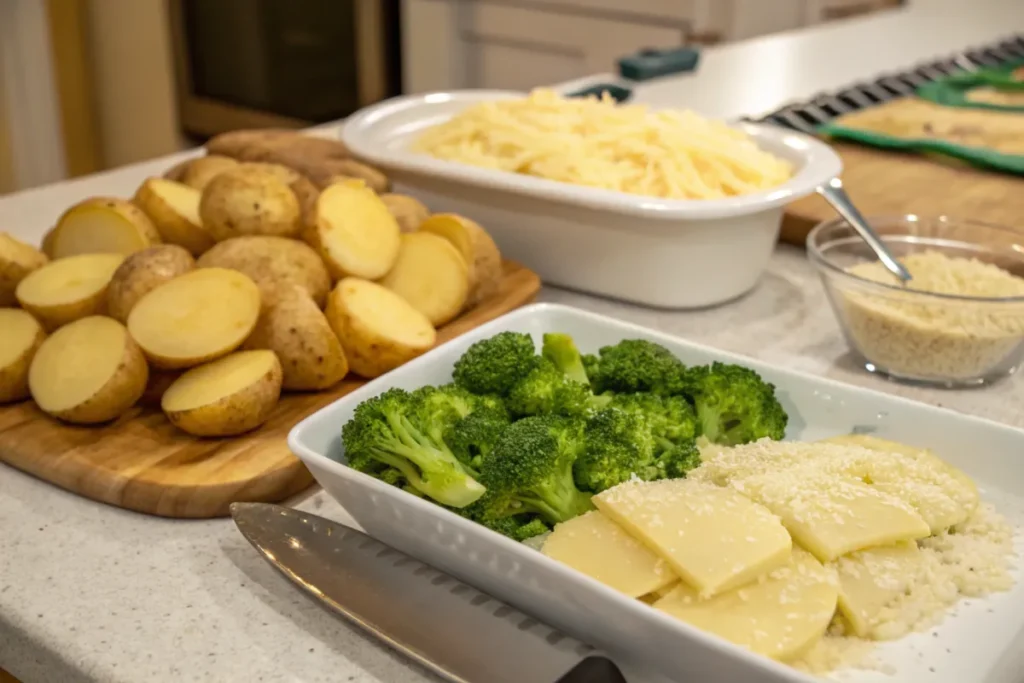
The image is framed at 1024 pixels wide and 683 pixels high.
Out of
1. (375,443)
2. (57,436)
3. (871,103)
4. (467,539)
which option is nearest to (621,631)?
(467,539)

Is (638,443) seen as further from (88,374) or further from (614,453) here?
(88,374)

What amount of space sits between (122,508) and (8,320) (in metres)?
0.25

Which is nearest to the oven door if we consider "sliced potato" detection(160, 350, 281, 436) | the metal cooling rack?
the metal cooling rack

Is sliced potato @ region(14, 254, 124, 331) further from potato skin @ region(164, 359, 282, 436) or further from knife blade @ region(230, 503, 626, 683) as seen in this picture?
knife blade @ region(230, 503, 626, 683)

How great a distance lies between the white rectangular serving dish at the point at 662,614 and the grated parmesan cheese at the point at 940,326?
21 centimetres

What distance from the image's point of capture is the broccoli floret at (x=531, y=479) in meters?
0.75

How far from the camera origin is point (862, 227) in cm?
121

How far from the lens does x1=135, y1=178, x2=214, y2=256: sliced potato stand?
44.9 inches

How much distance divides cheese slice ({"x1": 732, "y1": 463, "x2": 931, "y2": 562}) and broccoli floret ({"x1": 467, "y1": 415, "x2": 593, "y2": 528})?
123mm

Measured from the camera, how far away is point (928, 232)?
130 centimetres

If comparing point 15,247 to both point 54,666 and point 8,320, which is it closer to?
point 8,320

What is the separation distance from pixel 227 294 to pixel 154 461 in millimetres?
172

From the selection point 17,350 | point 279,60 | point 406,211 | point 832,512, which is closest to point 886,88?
point 406,211

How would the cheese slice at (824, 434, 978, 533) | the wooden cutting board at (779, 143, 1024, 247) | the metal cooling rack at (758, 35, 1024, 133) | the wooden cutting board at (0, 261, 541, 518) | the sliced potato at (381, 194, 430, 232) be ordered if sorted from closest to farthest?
the cheese slice at (824, 434, 978, 533) < the wooden cutting board at (0, 261, 541, 518) < the sliced potato at (381, 194, 430, 232) < the wooden cutting board at (779, 143, 1024, 247) < the metal cooling rack at (758, 35, 1024, 133)
